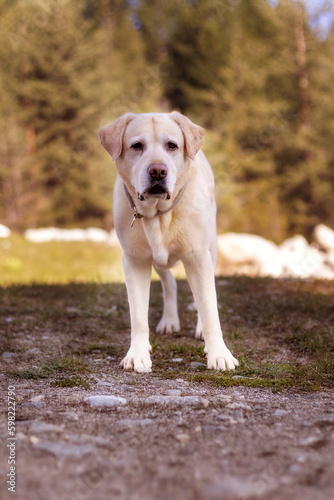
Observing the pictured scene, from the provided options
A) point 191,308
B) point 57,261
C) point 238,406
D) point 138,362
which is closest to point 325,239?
point 57,261

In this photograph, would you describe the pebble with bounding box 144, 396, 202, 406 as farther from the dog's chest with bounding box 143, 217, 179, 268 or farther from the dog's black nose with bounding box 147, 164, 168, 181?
the dog's black nose with bounding box 147, 164, 168, 181

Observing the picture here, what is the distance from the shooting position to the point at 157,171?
327 centimetres

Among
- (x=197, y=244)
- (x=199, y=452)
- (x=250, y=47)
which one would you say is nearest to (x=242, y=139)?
(x=250, y=47)

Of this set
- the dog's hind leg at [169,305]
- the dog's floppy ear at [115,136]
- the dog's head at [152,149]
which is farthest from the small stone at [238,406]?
the dog's hind leg at [169,305]

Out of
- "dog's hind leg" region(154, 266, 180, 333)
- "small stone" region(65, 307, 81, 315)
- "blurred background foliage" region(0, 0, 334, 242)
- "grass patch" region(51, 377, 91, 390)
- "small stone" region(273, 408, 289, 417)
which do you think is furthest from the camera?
"blurred background foliage" region(0, 0, 334, 242)

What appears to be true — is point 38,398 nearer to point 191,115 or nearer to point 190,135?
point 190,135

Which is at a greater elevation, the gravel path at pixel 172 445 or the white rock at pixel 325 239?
the white rock at pixel 325 239

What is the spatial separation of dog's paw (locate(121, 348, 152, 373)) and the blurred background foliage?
755 inches

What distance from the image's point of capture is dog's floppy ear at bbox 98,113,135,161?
11.7 ft

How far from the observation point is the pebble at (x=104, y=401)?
2.69 m

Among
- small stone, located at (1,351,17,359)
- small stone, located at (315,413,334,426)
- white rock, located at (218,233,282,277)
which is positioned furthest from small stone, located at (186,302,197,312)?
white rock, located at (218,233,282,277)

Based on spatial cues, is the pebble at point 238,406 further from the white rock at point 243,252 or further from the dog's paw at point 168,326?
the white rock at point 243,252

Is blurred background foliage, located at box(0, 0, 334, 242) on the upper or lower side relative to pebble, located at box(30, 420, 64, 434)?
upper

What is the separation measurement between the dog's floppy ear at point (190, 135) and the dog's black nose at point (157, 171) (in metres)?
0.37
